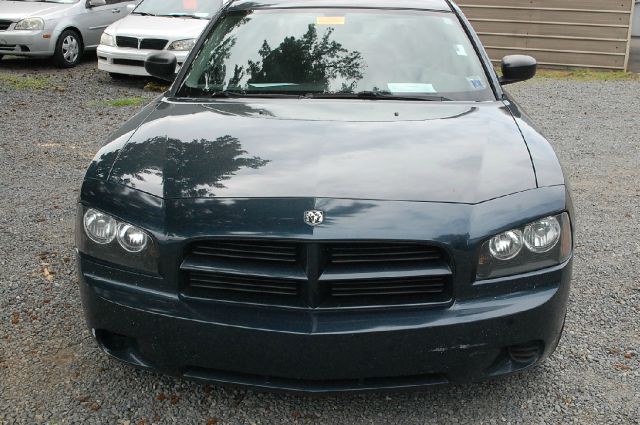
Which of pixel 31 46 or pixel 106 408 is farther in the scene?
pixel 31 46

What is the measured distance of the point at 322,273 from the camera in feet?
8.84

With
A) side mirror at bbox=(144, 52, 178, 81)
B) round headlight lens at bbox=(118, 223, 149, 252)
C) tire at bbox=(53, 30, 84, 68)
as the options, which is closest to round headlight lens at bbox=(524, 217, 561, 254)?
round headlight lens at bbox=(118, 223, 149, 252)

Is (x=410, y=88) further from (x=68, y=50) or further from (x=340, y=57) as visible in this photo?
(x=68, y=50)

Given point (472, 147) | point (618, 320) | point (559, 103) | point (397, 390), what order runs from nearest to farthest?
point (397, 390), point (472, 147), point (618, 320), point (559, 103)

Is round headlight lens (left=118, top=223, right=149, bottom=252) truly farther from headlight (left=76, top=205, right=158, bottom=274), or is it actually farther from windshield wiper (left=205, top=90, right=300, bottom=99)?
windshield wiper (left=205, top=90, right=300, bottom=99)

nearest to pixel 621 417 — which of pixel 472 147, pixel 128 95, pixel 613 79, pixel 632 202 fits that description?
pixel 472 147

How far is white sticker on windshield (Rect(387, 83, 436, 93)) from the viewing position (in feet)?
13.0

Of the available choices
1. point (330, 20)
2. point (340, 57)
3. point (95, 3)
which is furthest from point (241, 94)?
point (95, 3)

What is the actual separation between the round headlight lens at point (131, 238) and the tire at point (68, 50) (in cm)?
1087

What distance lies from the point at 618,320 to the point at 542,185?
4.37 ft

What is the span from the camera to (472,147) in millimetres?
3240

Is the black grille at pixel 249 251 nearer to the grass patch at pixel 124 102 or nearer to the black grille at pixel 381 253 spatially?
the black grille at pixel 381 253

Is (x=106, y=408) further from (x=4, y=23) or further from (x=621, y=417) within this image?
(x=4, y=23)

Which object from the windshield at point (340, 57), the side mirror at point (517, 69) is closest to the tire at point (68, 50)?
the windshield at point (340, 57)
